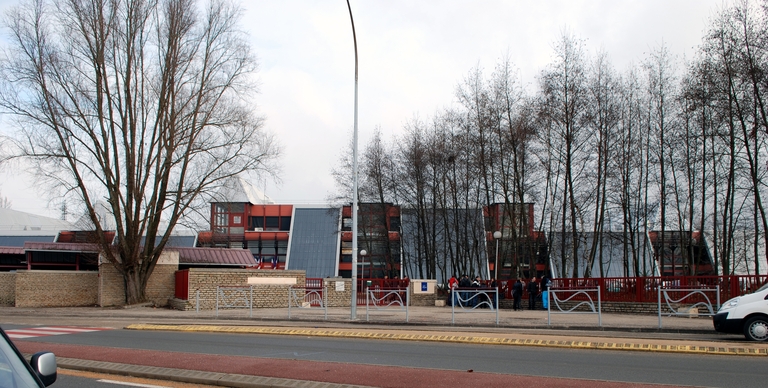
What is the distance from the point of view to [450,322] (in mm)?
19844

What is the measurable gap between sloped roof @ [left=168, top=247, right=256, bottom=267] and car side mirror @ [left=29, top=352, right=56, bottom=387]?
36071 mm

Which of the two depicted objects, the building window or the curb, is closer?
the curb

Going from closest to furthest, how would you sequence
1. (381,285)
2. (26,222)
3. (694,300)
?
(694,300) < (381,285) < (26,222)

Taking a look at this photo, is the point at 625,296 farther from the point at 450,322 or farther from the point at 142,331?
the point at 142,331

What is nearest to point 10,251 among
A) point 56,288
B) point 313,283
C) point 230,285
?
point 56,288

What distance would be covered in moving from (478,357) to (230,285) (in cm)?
2211

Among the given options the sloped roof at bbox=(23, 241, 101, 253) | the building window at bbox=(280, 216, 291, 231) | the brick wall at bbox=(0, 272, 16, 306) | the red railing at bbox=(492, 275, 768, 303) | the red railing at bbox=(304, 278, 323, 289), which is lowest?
the brick wall at bbox=(0, 272, 16, 306)

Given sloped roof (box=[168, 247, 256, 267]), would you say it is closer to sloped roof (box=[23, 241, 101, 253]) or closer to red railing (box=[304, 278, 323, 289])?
sloped roof (box=[23, 241, 101, 253])

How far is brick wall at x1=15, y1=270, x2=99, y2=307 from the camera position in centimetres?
3525

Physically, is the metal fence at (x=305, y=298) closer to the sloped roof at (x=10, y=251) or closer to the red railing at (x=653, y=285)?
the red railing at (x=653, y=285)

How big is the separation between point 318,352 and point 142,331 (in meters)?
8.07

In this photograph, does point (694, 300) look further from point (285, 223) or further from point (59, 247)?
point (285, 223)

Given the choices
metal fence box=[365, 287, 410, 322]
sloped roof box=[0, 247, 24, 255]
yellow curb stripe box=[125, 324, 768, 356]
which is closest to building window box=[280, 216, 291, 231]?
sloped roof box=[0, 247, 24, 255]

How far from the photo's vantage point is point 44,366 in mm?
4309
